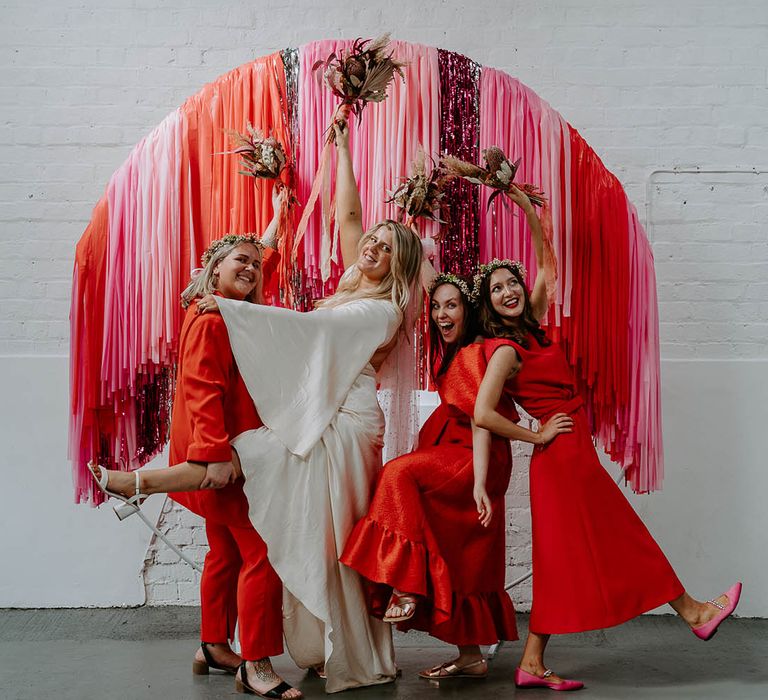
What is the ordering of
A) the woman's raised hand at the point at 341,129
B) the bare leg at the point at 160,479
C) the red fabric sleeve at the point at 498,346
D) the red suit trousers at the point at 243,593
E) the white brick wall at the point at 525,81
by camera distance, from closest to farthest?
the bare leg at the point at 160,479
the red suit trousers at the point at 243,593
the red fabric sleeve at the point at 498,346
the woman's raised hand at the point at 341,129
the white brick wall at the point at 525,81

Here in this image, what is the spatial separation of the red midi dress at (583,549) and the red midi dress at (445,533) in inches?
4.3

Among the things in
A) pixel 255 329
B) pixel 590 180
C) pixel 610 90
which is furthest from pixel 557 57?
pixel 255 329

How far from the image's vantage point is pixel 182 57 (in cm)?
363

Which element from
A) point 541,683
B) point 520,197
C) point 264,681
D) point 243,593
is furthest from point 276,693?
point 520,197

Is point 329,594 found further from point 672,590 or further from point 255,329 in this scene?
point 672,590

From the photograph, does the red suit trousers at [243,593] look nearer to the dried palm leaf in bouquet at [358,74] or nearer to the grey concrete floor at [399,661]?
the grey concrete floor at [399,661]

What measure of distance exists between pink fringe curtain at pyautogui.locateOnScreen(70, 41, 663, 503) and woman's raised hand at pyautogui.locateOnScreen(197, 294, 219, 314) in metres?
0.50

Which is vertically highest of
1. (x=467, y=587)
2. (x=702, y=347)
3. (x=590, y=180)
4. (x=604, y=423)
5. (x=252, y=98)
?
(x=252, y=98)

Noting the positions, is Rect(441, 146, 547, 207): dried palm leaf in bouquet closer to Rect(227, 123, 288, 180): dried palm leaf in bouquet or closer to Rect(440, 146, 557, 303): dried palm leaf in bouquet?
Rect(440, 146, 557, 303): dried palm leaf in bouquet

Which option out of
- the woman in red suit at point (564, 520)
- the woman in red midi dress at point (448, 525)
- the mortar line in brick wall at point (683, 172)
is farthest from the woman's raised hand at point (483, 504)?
the mortar line in brick wall at point (683, 172)

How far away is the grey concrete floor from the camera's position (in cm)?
248

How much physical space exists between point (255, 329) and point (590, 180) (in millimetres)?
1227

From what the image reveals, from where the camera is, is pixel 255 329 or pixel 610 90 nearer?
pixel 255 329

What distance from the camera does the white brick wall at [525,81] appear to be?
359 cm
